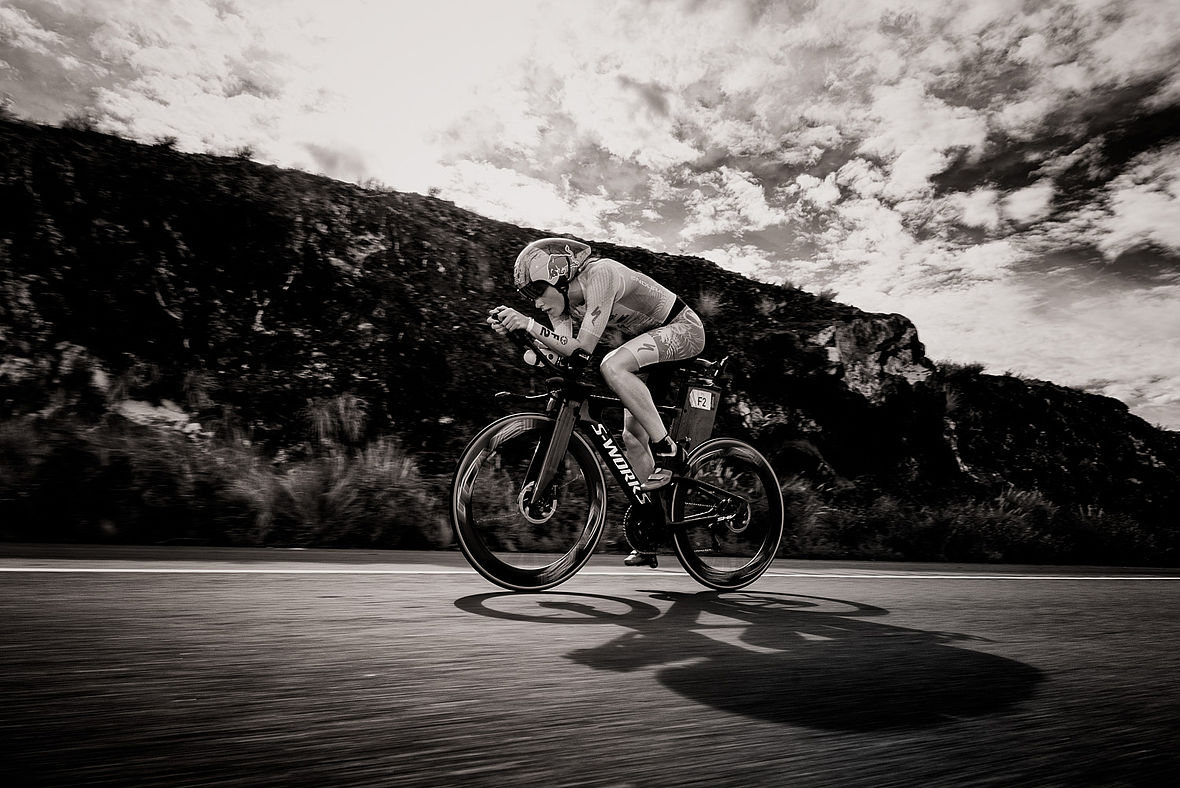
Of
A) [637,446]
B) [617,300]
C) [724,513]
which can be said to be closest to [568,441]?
[637,446]

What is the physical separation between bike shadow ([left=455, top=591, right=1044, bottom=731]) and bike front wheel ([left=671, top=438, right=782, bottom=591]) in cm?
88

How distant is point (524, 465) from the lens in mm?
4238

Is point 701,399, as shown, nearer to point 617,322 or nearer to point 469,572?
point 617,322

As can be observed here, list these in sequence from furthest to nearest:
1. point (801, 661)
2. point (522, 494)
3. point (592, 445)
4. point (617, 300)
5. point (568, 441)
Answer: point (617, 300) < point (592, 445) < point (568, 441) < point (522, 494) < point (801, 661)

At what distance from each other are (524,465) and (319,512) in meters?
2.94

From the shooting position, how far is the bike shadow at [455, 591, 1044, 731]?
1.95 metres

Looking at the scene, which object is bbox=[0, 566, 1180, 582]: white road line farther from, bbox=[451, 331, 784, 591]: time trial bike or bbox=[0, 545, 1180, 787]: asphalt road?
bbox=[451, 331, 784, 591]: time trial bike

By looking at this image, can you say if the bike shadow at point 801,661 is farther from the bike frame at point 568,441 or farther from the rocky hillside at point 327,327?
the rocky hillside at point 327,327

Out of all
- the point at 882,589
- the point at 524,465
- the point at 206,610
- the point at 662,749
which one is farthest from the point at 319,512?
the point at 662,749

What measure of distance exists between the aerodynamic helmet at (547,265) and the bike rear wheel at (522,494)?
29.0 inches

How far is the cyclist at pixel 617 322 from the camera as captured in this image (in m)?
4.20

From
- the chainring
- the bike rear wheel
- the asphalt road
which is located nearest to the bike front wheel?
the chainring

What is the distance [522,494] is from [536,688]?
2.17m

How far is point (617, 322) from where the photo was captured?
4.71 metres
